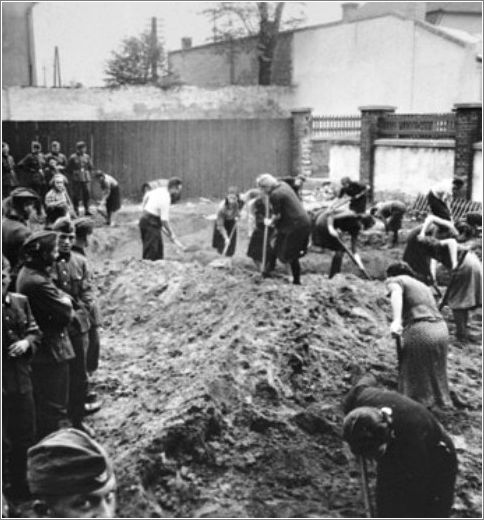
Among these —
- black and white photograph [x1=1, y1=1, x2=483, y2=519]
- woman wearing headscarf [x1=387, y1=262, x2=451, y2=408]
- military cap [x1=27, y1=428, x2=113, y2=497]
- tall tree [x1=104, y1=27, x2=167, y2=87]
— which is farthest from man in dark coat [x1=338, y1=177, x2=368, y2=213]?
tall tree [x1=104, y1=27, x2=167, y2=87]

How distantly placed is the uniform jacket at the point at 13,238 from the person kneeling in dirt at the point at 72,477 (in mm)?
1907

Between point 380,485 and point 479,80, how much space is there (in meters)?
13.4

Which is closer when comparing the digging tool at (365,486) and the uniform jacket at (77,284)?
the digging tool at (365,486)

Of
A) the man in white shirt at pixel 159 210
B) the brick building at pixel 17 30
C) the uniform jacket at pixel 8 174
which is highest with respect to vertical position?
the brick building at pixel 17 30

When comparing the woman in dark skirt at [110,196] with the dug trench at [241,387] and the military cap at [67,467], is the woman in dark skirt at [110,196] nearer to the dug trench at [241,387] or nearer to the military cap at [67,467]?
the dug trench at [241,387]

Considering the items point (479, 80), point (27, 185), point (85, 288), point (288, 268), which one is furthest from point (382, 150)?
point (85, 288)

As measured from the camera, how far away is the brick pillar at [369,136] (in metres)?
12.7

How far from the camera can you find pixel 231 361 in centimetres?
532

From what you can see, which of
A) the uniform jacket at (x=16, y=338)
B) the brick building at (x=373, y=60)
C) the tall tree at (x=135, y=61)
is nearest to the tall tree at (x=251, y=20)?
the brick building at (x=373, y=60)

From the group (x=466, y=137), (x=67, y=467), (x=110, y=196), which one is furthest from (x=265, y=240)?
(x=67, y=467)

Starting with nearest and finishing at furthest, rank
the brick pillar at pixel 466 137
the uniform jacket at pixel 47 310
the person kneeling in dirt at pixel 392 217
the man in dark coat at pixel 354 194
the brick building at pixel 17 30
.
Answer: the uniform jacket at pixel 47 310
the brick building at pixel 17 30
the man in dark coat at pixel 354 194
the person kneeling in dirt at pixel 392 217
the brick pillar at pixel 466 137

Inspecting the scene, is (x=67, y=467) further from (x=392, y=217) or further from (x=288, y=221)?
A: (x=392, y=217)

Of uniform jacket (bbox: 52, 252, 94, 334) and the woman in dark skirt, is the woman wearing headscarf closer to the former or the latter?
uniform jacket (bbox: 52, 252, 94, 334)

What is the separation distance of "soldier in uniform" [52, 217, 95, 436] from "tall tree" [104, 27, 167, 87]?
18101 mm
